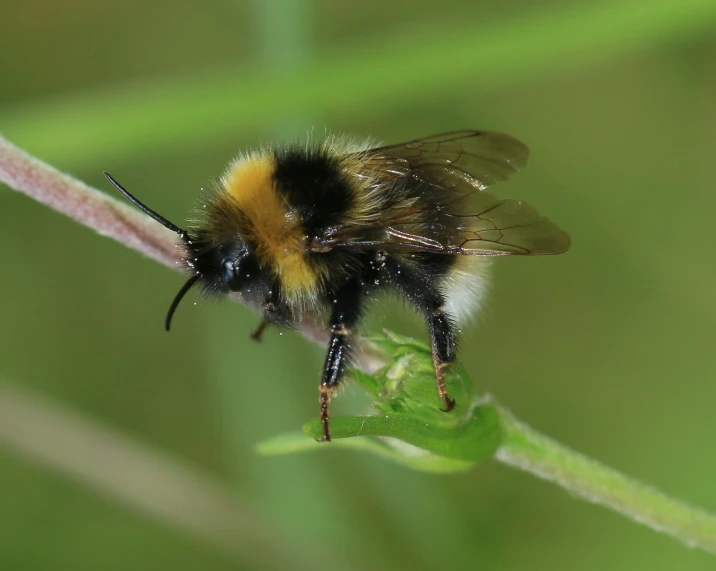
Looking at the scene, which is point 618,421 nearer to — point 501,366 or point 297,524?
point 501,366

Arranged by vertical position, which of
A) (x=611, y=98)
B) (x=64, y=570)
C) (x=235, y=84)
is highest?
(x=235, y=84)

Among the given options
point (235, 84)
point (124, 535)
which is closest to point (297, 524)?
point (124, 535)

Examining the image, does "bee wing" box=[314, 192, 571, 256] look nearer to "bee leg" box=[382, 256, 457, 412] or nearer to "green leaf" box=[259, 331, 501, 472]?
"bee leg" box=[382, 256, 457, 412]

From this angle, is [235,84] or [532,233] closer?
[532,233]

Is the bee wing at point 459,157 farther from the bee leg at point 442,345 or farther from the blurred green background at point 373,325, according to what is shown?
the blurred green background at point 373,325

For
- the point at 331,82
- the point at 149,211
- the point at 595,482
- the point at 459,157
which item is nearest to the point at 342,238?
the point at 149,211

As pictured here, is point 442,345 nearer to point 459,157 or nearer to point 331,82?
point 459,157

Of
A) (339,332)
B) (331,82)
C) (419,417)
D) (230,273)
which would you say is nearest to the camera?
(419,417)
